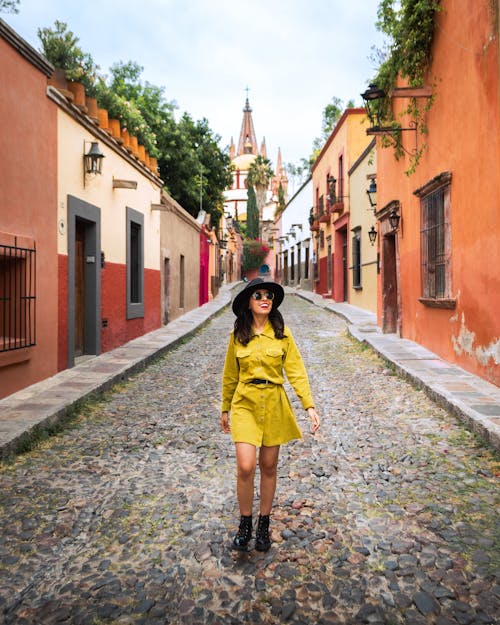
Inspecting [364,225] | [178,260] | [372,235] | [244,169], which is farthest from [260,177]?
[372,235]

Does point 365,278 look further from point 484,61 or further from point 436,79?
point 484,61

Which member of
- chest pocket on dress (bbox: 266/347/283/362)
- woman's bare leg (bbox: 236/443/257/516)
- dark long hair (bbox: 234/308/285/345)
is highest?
dark long hair (bbox: 234/308/285/345)

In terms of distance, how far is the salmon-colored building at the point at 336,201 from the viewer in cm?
1991

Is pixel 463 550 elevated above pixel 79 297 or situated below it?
below

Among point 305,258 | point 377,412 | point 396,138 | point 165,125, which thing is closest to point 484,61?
point 396,138

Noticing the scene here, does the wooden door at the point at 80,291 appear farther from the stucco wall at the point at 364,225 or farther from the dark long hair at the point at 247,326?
the stucco wall at the point at 364,225

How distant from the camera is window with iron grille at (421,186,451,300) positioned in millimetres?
7961

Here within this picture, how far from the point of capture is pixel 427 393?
6.27 meters

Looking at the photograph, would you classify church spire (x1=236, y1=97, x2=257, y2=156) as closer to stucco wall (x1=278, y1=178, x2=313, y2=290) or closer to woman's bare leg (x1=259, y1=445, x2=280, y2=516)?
stucco wall (x1=278, y1=178, x2=313, y2=290)

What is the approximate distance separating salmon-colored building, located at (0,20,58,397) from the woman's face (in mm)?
3917

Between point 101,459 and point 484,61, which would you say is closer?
point 101,459

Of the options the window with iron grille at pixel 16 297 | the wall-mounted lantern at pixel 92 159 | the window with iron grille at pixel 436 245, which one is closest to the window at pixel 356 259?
the window with iron grille at pixel 436 245

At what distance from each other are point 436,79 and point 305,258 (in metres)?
25.2

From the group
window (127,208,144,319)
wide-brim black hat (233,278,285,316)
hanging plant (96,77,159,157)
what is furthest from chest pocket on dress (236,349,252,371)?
hanging plant (96,77,159,157)
